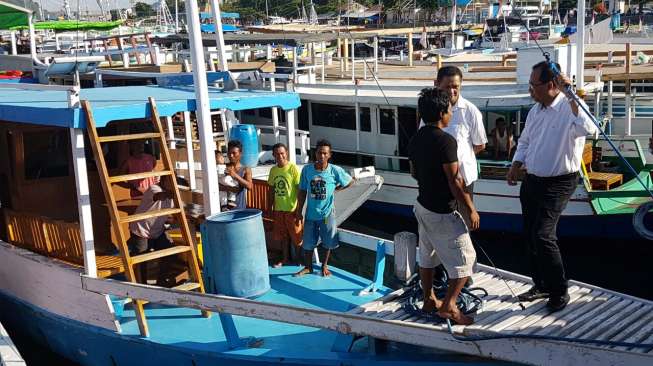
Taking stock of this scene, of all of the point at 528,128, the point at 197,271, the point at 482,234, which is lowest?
the point at 482,234

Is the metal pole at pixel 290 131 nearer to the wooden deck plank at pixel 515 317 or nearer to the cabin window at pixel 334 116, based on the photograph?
the wooden deck plank at pixel 515 317

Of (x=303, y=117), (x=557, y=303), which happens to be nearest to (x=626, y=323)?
(x=557, y=303)

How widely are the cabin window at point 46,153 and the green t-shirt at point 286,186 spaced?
2500mm

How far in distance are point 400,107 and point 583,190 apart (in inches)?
154

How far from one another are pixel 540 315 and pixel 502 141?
876 centimetres

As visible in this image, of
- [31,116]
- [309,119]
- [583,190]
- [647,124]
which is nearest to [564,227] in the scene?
[583,190]

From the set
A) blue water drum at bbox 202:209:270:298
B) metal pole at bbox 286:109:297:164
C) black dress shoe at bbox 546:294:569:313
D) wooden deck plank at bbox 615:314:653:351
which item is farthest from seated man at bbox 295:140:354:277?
wooden deck plank at bbox 615:314:653:351

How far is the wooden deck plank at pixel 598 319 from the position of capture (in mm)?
4816

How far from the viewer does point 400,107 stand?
14453 mm

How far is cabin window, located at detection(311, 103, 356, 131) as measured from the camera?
1573cm

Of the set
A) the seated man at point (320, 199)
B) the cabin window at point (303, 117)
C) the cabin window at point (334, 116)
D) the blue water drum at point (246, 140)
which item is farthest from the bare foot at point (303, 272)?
the cabin window at point (303, 117)

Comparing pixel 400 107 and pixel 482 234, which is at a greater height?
pixel 400 107

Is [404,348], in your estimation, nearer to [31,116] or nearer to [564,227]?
[31,116]

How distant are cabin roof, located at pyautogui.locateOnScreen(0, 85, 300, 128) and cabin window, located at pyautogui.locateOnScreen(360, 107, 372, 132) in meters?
7.48
